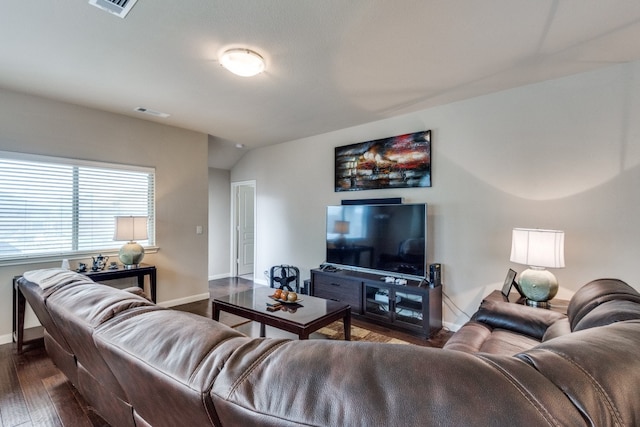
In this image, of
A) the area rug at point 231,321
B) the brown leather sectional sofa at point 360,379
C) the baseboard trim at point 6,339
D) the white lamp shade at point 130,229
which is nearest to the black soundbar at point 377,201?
the area rug at point 231,321

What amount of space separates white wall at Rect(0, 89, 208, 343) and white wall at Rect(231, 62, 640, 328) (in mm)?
2549

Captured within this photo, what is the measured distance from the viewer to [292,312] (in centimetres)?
257

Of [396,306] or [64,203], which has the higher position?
[64,203]

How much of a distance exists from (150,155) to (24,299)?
213 cm

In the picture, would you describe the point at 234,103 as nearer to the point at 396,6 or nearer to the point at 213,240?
the point at 396,6

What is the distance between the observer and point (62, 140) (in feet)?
10.9

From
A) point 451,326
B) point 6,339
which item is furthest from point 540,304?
point 6,339

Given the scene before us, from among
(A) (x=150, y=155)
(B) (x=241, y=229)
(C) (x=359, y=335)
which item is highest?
(A) (x=150, y=155)

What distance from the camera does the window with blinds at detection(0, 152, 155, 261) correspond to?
3043 mm

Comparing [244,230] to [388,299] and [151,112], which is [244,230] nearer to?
[151,112]

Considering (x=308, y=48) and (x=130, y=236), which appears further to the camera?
(x=130, y=236)

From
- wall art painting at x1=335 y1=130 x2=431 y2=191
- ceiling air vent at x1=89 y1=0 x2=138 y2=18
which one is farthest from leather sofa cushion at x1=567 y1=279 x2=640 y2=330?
ceiling air vent at x1=89 y1=0 x2=138 y2=18

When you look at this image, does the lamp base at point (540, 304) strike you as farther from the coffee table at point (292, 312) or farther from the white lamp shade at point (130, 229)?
the white lamp shade at point (130, 229)

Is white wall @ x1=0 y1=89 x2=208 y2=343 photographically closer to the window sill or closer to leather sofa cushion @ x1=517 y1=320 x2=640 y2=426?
the window sill
